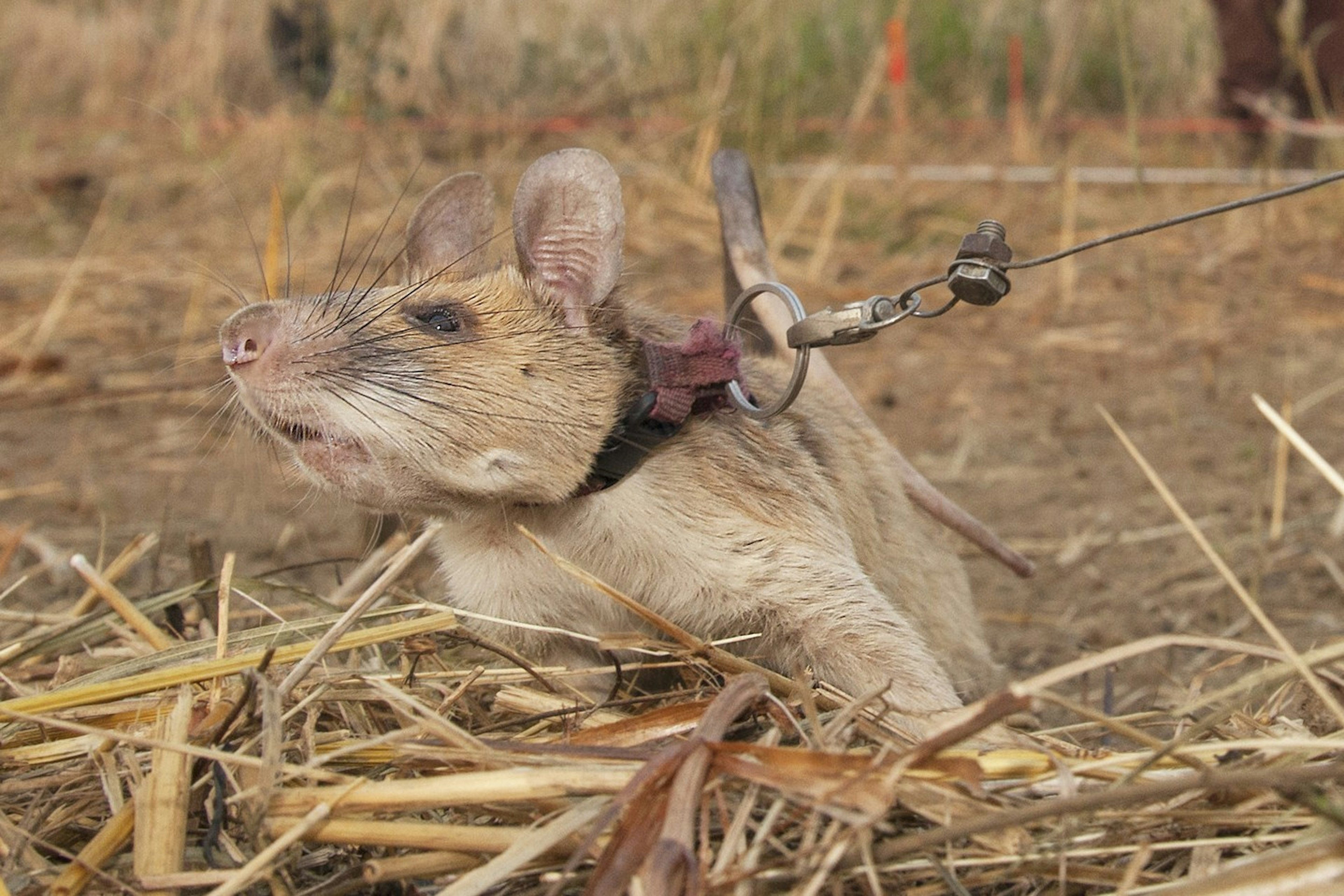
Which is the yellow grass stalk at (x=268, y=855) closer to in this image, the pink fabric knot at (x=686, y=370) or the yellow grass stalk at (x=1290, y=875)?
the pink fabric knot at (x=686, y=370)

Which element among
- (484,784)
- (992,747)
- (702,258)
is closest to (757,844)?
(484,784)

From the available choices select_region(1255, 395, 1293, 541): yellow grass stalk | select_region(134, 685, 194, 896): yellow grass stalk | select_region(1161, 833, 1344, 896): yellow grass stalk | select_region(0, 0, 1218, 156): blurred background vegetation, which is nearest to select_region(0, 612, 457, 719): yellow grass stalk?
select_region(134, 685, 194, 896): yellow grass stalk

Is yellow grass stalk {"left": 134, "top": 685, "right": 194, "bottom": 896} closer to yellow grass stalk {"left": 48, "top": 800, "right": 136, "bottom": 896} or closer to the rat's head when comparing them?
yellow grass stalk {"left": 48, "top": 800, "right": 136, "bottom": 896}

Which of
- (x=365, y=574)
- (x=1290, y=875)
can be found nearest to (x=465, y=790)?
(x=1290, y=875)

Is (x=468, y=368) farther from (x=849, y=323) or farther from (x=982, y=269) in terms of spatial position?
(x=982, y=269)

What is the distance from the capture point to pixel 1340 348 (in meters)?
6.08

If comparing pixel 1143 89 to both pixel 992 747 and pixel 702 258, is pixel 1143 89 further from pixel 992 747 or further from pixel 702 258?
pixel 992 747

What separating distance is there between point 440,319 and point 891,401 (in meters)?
3.67

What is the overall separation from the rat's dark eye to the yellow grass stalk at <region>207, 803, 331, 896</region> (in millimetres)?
947

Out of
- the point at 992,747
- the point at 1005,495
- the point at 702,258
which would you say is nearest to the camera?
the point at 992,747

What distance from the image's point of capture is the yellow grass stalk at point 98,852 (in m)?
1.90

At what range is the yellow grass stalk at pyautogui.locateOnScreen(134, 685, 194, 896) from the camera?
196cm

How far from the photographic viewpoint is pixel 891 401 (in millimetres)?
5996

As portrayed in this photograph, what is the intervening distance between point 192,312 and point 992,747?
4.94 m
